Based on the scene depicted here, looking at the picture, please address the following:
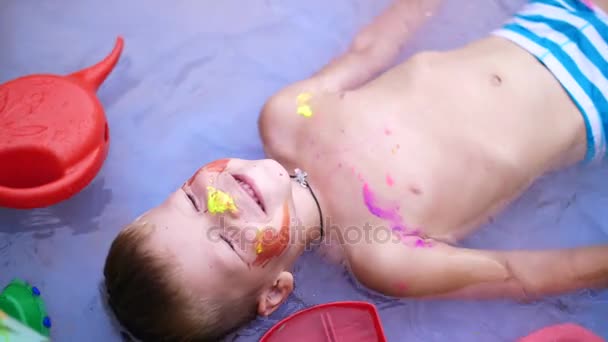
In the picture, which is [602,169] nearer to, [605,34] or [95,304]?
[605,34]

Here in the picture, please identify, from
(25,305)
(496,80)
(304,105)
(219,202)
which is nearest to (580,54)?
(496,80)

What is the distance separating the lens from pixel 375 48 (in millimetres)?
1486

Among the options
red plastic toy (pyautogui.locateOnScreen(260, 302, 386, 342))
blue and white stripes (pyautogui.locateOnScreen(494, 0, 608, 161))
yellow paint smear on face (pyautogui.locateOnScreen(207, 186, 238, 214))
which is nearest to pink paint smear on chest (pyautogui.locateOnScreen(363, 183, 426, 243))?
red plastic toy (pyautogui.locateOnScreen(260, 302, 386, 342))

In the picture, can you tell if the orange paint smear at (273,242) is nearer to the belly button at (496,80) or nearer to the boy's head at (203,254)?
the boy's head at (203,254)

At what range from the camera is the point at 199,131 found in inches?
62.5

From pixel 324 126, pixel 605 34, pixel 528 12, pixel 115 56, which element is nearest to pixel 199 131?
pixel 115 56

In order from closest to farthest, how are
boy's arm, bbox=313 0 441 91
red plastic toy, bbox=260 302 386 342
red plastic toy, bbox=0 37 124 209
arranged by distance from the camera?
red plastic toy, bbox=260 302 386 342 → red plastic toy, bbox=0 37 124 209 → boy's arm, bbox=313 0 441 91

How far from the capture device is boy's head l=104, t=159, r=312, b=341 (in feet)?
3.37

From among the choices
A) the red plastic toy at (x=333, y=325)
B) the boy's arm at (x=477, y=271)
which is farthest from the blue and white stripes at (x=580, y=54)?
the red plastic toy at (x=333, y=325)

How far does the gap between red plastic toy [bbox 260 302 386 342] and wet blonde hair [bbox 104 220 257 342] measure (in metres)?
0.12

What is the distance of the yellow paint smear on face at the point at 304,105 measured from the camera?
1.32 metres

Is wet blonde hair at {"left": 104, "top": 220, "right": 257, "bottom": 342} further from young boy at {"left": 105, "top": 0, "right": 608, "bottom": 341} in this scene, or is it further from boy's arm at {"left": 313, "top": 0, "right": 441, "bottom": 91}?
boy's arm at {"left": 313, "top": 0, "right": 441, "bottom": 91}

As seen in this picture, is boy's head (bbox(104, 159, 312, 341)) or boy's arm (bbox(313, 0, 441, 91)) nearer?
boy's head (bbox(104, 159, 312, 341))
